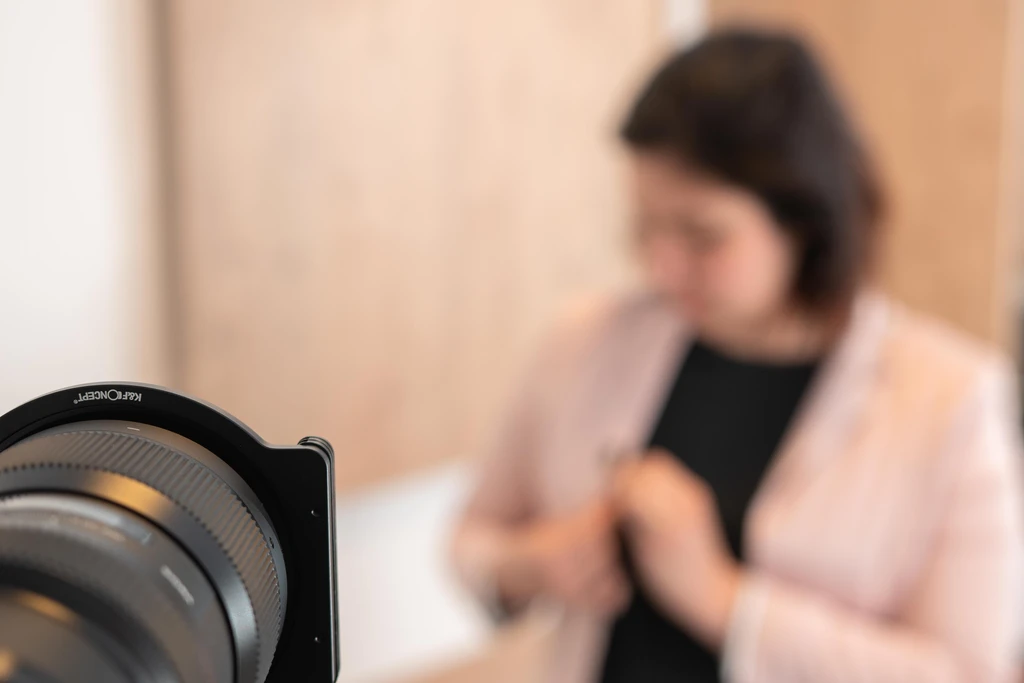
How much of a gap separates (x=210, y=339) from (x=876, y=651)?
0.71m

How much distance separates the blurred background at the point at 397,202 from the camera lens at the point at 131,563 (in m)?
0.32

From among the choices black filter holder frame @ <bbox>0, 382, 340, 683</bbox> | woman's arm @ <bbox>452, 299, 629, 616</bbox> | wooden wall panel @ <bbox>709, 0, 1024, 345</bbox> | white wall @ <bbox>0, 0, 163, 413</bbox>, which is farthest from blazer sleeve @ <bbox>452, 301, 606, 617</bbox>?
black filter holder frame @ <bbox>0, 382, 340, 683</bbox>

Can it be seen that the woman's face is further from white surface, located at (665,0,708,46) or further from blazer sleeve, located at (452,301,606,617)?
white surface, located at (665,0,708,46)

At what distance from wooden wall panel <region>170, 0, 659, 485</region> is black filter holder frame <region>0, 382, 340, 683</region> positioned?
749 millimetres

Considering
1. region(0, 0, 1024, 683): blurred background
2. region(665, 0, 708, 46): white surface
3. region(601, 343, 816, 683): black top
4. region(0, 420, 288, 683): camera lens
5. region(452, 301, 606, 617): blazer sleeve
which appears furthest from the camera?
region(665, 0, 708, 46): white surface

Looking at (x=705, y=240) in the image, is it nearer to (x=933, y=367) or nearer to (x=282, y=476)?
(x=933, y=367)

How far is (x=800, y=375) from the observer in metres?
0.95

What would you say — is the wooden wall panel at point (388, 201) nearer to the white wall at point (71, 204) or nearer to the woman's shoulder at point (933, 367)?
the white wall at point (71, 204)

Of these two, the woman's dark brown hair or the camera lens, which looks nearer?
the camera lens

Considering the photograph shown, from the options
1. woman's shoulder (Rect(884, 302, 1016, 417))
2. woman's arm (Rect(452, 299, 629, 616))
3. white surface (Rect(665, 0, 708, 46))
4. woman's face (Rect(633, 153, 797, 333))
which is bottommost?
woman's arm (Rect(452, 299, 629, 616))

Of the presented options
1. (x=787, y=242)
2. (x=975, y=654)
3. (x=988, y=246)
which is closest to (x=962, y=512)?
(x=975, y=654)

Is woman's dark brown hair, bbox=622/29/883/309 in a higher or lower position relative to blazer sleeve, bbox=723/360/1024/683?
higher

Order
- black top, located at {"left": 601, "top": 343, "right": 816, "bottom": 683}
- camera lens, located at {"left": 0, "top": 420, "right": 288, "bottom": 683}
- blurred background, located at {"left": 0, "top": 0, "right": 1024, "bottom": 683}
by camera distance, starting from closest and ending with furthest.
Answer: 1. camera lens, located at {"left": 0, "top": 420, "right": 288, "bottom": 683}
2. blurred background, located at {"left": 0, "top": 0, "right": 1024, "bottom": 683}
3. black top, located at {"left": 601, "top": 343, "right": 816, "bottom": 683}

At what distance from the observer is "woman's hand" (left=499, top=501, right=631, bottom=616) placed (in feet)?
2.78
